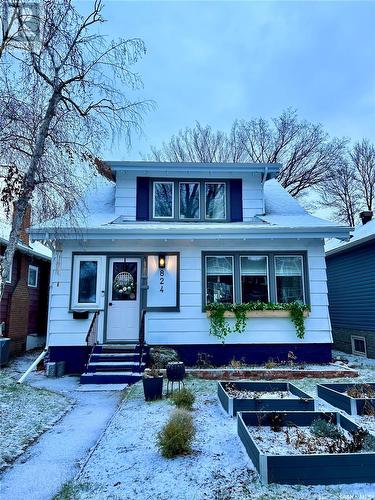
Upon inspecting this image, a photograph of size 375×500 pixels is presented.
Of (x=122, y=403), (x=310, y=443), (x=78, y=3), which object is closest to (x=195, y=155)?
(x=78, y=3)

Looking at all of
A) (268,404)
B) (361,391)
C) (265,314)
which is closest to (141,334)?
(265,314)

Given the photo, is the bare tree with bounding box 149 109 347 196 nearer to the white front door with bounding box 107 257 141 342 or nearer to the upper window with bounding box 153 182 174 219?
the upper window with bounding box 153 182 174 219

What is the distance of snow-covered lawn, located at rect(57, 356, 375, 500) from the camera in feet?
9.72

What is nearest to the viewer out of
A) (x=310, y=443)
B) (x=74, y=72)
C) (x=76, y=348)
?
(x=310, y=443)

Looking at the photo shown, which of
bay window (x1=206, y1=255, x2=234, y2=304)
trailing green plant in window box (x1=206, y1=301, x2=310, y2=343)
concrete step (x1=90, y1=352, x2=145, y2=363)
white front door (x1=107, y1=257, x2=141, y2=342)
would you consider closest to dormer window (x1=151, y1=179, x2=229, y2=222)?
bay window (x1=206, y1=255, x2=234, y2=304)

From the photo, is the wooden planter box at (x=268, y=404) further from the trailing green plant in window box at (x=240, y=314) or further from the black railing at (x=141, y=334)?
the trailing green plant in window box at (x=240, y=314)

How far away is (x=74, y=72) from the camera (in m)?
6.14

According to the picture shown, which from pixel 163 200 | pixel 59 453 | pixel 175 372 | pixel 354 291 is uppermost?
pixel 163 200

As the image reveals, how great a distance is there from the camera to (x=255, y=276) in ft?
29.0

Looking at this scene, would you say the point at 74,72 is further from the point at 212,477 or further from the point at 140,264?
the point at 212,477

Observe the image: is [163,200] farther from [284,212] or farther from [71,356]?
[71,356]

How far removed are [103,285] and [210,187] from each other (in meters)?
3.99

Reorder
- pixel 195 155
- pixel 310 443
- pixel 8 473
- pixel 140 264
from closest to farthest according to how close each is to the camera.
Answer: pixel 8 473 < pixel 310 443 < pixel 140 264 < pixel 195 155

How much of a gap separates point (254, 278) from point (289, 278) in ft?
2.86
